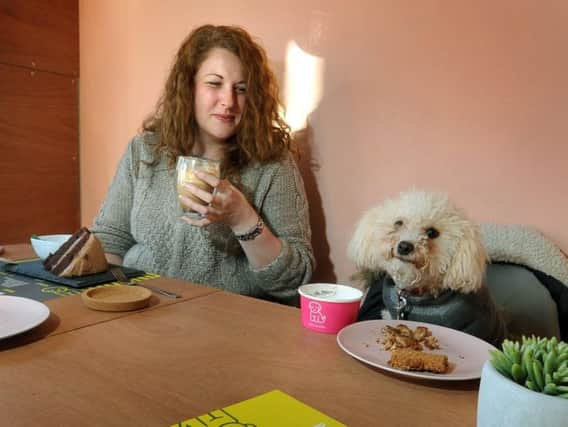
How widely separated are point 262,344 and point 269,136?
86 cm

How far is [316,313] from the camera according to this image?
2.72ft

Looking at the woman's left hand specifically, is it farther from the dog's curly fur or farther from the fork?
the dog's curly fur

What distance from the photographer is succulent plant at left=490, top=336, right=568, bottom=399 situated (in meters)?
0.41

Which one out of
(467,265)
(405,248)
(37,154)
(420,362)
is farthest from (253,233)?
(37,154)

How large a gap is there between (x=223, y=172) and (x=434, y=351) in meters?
0.89

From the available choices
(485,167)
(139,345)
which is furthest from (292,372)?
(485,167)

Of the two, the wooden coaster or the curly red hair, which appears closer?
the wooden coaster

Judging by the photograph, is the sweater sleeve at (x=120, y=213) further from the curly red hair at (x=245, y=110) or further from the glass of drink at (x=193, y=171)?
the glass of drink at (x=193, y=171)

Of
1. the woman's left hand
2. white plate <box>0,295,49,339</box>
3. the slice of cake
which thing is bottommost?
white plate <box>0,295,49,339</box>

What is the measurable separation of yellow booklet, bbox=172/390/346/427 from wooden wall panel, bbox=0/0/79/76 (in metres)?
2.26

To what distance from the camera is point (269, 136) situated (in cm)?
150

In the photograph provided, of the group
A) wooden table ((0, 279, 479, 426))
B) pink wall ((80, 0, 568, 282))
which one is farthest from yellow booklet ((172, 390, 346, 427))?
pink wall ((80, 0, 568, 282))

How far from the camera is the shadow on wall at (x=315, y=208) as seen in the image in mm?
1684

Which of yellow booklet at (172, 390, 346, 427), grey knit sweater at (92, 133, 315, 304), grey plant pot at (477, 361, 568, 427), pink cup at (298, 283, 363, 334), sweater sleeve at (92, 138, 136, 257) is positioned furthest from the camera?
sweater sleeve at (92, 138, 136, 257)
